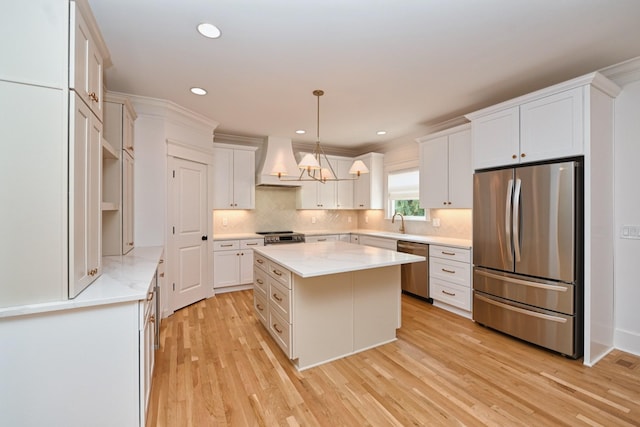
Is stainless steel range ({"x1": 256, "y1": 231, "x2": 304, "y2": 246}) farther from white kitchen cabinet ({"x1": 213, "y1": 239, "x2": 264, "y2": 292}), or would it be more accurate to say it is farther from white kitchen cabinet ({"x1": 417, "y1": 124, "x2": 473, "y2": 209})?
white kitchen cabinet ({"x1": 417, "y1": 124, "x2": 473, "y2": 209})

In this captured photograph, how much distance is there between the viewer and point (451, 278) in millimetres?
3504

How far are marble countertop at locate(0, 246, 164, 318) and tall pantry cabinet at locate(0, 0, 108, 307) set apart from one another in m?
0.04

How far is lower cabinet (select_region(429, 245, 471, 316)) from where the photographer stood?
3326mm

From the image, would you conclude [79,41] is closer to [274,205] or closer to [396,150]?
[274,205]

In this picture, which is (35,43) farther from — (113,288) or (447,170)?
(447,170)

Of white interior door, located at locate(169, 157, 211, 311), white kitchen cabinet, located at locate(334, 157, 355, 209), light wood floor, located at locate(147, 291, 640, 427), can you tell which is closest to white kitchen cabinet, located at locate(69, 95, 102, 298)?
light wood floor, located at locate(147, 291, 640, 427)

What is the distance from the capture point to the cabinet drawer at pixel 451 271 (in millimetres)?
3318

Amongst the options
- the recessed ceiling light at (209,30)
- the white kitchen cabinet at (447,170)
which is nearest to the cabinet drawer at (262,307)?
the recessed ceiling light at (209,30)

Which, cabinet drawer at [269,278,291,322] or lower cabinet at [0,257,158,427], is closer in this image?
lower cabinet at [0,257,158,427]

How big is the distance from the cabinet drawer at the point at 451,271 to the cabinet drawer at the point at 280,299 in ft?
7.30

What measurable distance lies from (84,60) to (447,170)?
12.5ft

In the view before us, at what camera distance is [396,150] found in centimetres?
509

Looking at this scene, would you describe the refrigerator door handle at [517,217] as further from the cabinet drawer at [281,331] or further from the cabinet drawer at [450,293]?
the cabinet drawer at [281,331]

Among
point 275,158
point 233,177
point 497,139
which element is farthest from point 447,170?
point 233,177
